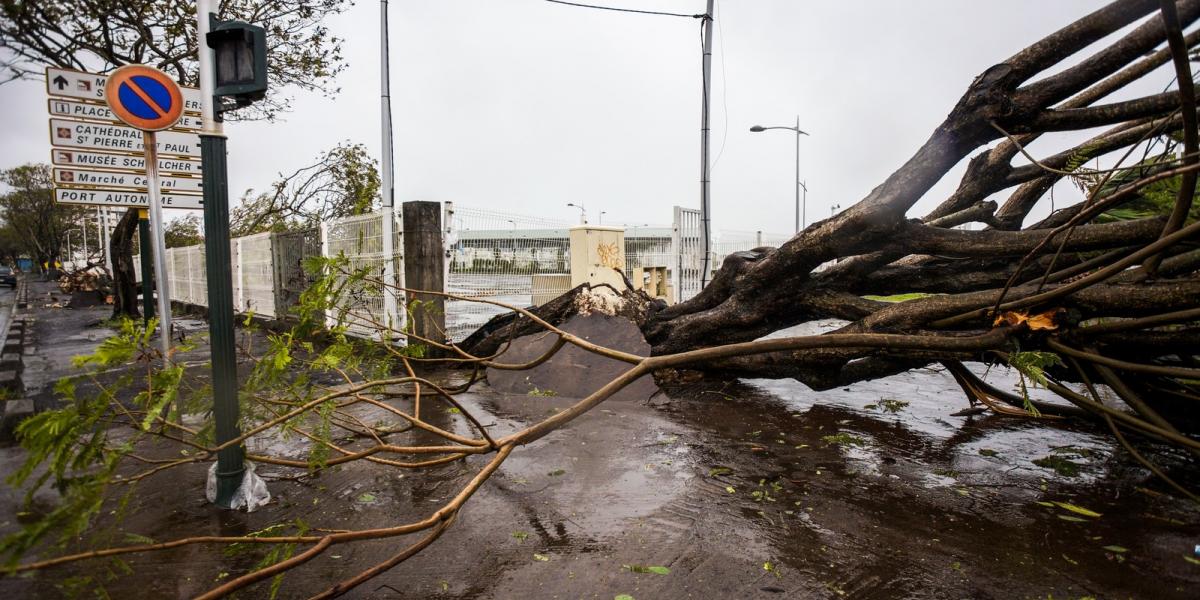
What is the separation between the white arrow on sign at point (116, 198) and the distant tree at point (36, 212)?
38.3 metres

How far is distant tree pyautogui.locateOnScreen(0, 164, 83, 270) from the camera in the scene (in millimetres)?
40719

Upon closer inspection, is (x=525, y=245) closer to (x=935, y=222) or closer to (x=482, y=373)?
(x=482, y=373)

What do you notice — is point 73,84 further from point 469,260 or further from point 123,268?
point 123,268

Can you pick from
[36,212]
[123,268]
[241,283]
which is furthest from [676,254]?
[36,212]

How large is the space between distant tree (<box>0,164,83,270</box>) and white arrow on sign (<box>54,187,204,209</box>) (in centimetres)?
3834

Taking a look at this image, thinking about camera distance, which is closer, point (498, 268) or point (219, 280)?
point (219, 280)

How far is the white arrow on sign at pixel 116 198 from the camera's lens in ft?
22.9

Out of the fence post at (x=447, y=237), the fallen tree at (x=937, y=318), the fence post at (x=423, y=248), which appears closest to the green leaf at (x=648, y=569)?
the fallen tree at (x=937, y=318)

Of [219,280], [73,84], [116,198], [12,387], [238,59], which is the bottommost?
[12,387]

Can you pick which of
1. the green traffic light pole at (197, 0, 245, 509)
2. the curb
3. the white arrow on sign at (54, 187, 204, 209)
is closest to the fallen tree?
the green traffic light pole at (197, 0, 245, 509)

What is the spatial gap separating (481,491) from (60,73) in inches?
257

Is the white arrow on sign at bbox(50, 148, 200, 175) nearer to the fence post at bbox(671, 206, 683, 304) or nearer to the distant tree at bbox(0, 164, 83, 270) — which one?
the fence post at bbox(671, 206, 683, 304)

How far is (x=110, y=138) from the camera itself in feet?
23.3

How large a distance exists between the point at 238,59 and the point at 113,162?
16.7ft
